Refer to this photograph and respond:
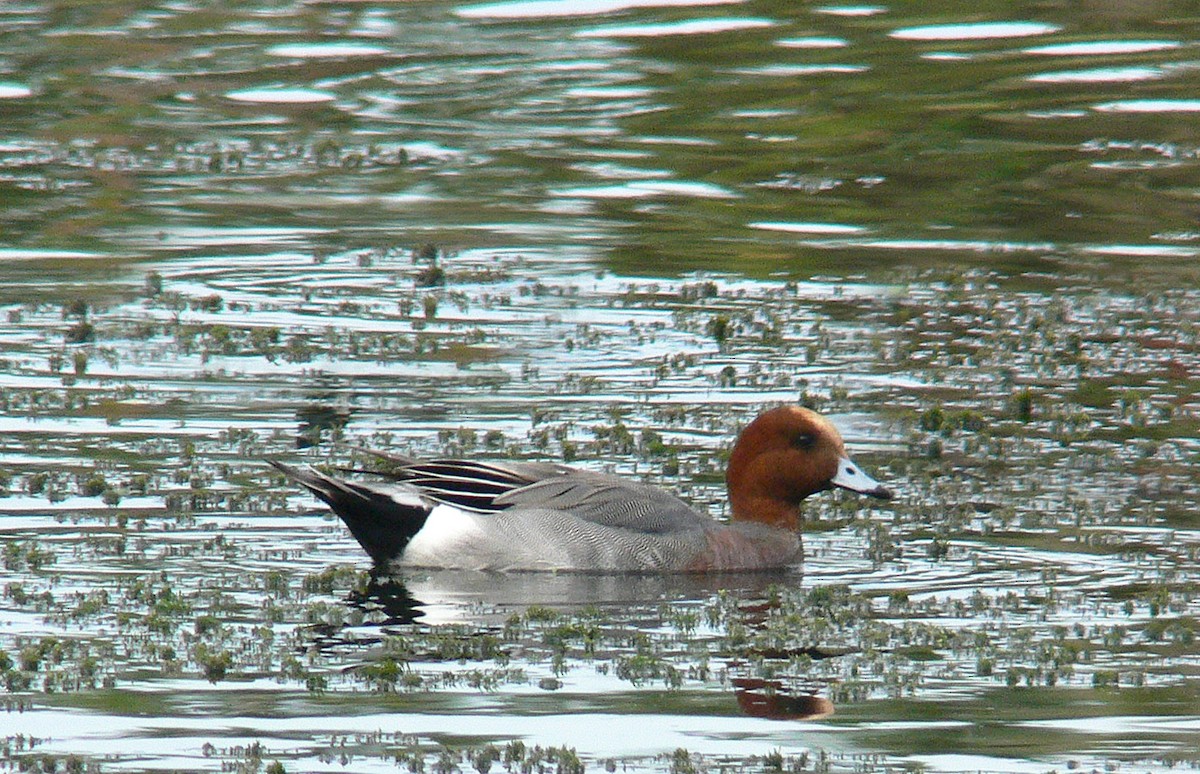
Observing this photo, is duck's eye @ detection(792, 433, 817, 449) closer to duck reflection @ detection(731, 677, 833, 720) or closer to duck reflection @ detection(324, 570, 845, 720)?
duck reflection @ detection(324, 570, 845, 720)

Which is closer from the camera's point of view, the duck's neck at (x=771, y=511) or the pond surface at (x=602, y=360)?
the pond surface at (x=602, y=360)

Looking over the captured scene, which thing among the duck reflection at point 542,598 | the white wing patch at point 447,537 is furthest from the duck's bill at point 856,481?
the white wing patch at point 447,537

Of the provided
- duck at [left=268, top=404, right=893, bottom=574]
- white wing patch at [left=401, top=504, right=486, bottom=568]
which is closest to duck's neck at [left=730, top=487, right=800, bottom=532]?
duck at [left=268, top=404, right=893, bottom=574]

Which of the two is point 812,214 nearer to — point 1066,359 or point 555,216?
point 555,216

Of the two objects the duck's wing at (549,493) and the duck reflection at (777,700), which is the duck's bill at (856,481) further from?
the duck reflection at (777,700)

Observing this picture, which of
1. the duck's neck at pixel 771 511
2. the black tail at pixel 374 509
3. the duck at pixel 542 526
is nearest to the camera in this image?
the black tail at pixel 374 509

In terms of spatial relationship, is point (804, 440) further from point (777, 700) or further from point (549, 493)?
point (777, 700)

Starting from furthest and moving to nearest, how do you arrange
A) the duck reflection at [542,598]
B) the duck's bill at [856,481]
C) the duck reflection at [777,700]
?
1. the duck's bill at [856,481]
2. the duck reflection at [542,598]
3. the duck reflection at [777,700]

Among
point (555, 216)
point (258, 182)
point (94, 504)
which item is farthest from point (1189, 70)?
point (94, 504)
